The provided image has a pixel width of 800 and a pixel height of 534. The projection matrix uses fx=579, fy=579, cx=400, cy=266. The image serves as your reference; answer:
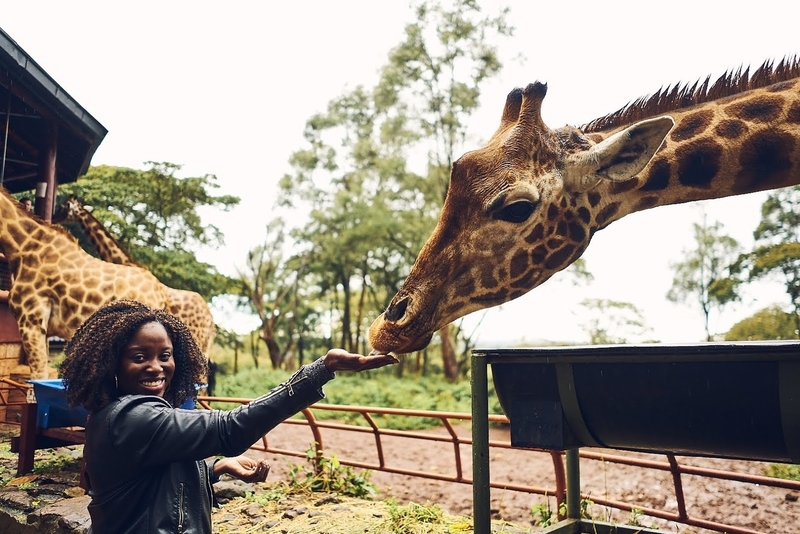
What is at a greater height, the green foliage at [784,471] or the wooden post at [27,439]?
the wooden post at [27,439]

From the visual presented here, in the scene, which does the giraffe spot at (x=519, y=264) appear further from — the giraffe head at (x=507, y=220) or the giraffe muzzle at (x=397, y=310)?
the giraffe muzzle at (x=397, y=310)

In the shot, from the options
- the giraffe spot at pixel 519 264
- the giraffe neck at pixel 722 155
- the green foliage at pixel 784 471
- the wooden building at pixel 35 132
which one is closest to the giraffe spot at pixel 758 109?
the giraffe neck at pixel 722 155

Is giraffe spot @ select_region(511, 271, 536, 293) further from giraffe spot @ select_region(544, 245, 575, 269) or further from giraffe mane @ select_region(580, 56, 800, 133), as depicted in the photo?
giraffe mane @ select_region(580, 56, 800, 133)

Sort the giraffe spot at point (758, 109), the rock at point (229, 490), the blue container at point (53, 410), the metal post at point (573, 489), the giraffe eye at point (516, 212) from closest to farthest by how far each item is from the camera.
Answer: the giraffe spot at point (758, 109) → the giraffe eye at point (516, 212) → the metal post at point (573, 489) → the rock at point (229, 490) → the blue container at point (53, 410)

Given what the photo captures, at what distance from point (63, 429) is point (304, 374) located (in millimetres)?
4604

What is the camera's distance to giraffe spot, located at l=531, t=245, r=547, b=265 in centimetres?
302

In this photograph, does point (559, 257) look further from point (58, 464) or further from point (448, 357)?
point (448, 357)

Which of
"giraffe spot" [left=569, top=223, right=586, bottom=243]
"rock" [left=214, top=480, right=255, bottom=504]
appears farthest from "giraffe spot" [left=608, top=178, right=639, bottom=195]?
"rock" [left=214, top=480, right=255, bottom=504]

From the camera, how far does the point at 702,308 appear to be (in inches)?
765

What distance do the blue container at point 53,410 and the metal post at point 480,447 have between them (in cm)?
398

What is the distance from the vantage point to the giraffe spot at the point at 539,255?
3021 mm

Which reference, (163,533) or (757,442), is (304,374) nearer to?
(163,533)

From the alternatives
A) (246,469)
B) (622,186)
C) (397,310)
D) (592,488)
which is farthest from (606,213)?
(592,488)

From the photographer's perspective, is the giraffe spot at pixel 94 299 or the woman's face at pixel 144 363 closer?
the woman's face at pixel 144 363
